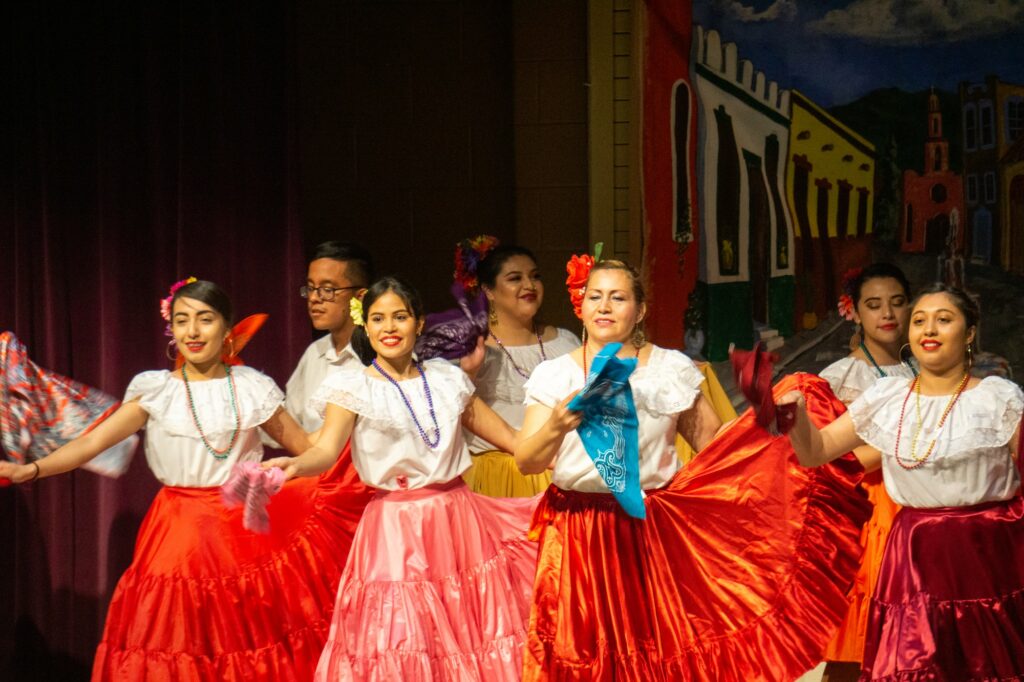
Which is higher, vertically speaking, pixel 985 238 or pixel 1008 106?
pixel 1008 106

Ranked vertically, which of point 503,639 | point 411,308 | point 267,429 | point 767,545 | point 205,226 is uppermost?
point 205,226

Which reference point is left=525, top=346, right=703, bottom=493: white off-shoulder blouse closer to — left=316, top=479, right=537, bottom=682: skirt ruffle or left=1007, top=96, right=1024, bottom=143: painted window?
left=316, top=479, right=537, bottom=682: skirt ruffle

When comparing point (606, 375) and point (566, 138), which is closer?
point (606, 375)

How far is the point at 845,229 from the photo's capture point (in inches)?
239

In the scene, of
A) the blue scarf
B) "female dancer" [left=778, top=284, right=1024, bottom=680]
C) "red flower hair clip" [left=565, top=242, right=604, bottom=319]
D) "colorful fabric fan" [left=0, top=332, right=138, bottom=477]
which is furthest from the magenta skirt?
"colorful fabric fan" [left=0, top=332, right=138, bottom=477]

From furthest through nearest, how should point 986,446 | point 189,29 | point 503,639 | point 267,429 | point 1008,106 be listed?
point 1008,106, point 189,29, point 267,429, point 503,639, point 986,446

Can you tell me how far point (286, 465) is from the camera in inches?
155

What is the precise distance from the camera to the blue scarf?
3457 millimetres

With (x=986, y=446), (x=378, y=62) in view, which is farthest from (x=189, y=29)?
(x=986, y=446)

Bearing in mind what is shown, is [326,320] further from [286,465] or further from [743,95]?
[743,95]

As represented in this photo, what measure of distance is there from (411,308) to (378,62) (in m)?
2.42

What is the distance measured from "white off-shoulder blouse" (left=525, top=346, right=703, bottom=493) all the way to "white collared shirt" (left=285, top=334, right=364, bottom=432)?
4.62ft

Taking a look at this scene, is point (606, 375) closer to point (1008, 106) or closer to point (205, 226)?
point (205, 226)

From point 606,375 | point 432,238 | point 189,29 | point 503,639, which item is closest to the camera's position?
point 606,375
